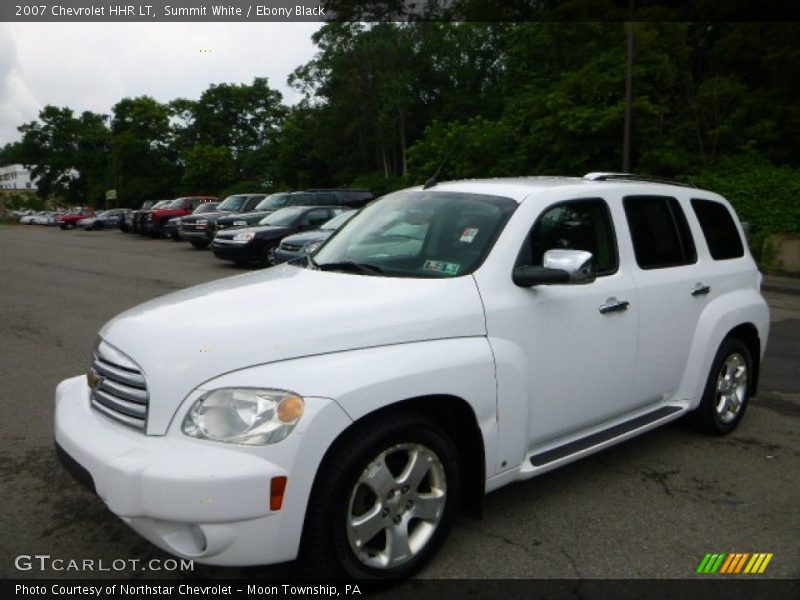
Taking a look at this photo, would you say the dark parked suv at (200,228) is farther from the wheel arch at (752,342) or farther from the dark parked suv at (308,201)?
the wheel arch at (752,342)

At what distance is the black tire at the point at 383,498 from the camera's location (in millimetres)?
2840

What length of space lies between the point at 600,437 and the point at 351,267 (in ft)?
5.34

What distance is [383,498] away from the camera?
9.95 feet

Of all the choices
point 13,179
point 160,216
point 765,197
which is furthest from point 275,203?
point 13,179

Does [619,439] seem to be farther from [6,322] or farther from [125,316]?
[6,322]

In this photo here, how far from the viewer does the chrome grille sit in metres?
2.96

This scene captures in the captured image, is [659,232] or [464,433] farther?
[659,232]

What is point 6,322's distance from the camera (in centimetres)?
955

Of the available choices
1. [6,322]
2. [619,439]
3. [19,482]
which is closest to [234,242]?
[6,322]

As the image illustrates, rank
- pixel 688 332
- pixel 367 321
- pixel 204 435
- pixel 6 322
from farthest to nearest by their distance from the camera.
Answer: pixel 6 322, pixel 688 332, pixel 367 321, pixel 204 435

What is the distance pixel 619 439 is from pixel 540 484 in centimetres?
53

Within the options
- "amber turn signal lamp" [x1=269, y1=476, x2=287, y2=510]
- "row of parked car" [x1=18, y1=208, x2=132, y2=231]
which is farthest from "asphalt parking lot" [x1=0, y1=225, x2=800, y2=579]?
"row of parked car" [x1=18, y1=208, x2=132, y2=231]

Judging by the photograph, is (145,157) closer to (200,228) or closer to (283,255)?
(200,228)

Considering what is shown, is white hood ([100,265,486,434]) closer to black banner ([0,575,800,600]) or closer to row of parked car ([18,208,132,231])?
black banner ([0,575,800,600])
